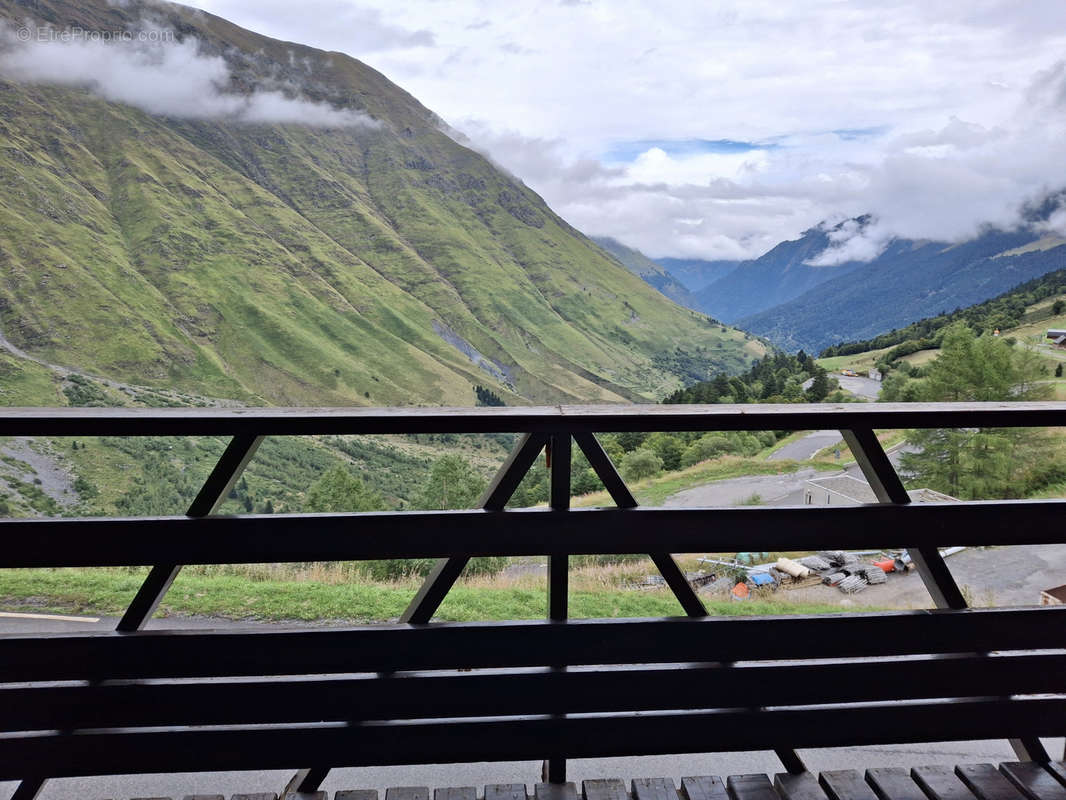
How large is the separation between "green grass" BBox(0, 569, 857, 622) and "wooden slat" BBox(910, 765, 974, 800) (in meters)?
3.08

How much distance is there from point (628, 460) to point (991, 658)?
53.9ft

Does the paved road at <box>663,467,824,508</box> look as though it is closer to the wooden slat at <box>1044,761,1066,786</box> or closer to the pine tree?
the pine tree

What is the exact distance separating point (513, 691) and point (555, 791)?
12.3 inches

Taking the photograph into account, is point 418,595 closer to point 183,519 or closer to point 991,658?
point 183,519

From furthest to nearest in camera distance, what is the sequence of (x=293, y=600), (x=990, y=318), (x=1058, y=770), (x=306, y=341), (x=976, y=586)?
(x=306, y=341)
(x=990, y=318)
(x=976, y=586)
(x=293, y=600)
(x=1058, y=770)

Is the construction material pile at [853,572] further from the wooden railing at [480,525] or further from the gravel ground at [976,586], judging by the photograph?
the wooden railing at [480,525]

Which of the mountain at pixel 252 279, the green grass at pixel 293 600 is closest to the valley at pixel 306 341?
the green grass at pixel 293 600

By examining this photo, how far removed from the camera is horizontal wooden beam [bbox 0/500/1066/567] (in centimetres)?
171

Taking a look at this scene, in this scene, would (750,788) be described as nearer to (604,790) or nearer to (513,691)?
(604,790)

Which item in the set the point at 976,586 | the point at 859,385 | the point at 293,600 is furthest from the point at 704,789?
the point at 859,385

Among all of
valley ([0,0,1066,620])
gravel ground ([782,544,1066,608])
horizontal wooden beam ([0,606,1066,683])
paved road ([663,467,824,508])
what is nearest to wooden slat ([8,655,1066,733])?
horizontal wooden beam ([0,606,1066,683])

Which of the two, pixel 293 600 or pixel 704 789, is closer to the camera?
pixel 704 789

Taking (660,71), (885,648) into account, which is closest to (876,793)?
(885,648)

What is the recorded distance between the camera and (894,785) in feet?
6.31
